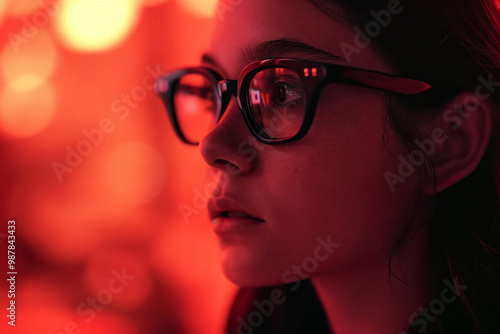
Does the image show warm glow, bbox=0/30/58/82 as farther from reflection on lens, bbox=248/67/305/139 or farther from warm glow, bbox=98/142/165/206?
reflection on lens, bbox=248/67/305/139

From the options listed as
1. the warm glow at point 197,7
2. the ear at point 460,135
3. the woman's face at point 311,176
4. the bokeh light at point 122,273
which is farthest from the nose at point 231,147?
the bokeh light at point 122,273

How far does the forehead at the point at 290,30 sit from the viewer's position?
61 cm

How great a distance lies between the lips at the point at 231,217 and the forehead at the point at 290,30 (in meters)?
0.18

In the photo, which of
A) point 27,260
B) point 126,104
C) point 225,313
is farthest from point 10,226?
point 225,313

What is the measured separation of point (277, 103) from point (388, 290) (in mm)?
307

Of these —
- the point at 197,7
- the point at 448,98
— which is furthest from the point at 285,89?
the point at 197,7

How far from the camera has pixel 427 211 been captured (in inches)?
25.7

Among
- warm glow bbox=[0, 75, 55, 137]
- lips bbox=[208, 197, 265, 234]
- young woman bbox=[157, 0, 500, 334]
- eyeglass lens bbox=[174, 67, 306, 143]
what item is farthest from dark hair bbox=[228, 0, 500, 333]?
warm glow bbox=[0, 75, 55, 137]

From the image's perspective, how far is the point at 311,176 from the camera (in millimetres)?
611

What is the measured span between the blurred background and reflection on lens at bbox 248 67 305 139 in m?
0.34

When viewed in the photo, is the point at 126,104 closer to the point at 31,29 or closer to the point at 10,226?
the point at 31,29

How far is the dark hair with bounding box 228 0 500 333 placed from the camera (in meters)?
0.61

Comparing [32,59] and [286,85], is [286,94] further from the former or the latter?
[32,59]

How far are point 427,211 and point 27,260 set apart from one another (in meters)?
0.77
